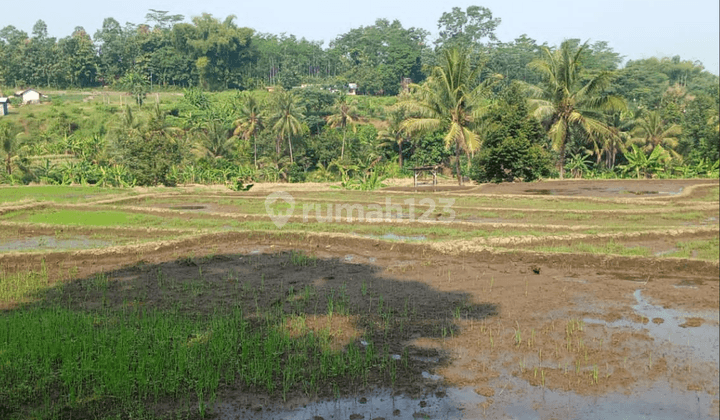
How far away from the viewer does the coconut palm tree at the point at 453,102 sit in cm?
2381

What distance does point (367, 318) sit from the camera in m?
7.57

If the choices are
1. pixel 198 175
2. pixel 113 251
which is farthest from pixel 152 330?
pixel 198 175

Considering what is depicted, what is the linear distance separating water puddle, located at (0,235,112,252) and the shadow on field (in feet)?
10.3

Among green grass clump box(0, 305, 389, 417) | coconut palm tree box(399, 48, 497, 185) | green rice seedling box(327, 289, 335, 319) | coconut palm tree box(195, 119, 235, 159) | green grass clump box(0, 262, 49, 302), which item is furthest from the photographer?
coconut palm tree box(195, 119, 235, 159)

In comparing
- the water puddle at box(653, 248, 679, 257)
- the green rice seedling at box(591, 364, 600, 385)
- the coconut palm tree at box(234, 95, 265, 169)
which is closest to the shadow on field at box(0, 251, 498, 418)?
the green rice seedling at box(591, 364, 600, 385)

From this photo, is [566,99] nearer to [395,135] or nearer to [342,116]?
[395,135]

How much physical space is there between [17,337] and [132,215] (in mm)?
9485

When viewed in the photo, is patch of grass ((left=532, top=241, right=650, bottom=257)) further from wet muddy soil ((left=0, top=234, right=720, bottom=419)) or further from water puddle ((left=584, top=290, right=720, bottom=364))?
water puddle ((left=584, top=290, right=720, bottom=364))

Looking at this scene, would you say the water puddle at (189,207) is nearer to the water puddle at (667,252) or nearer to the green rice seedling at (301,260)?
the green rice seedling at (301,260)

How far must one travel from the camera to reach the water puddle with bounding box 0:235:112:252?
12555mm

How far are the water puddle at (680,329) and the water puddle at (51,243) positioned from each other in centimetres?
951

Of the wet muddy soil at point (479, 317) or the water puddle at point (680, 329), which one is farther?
the water puddle at point (680, 329)

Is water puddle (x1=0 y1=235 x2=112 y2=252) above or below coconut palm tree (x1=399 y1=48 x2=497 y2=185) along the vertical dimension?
below

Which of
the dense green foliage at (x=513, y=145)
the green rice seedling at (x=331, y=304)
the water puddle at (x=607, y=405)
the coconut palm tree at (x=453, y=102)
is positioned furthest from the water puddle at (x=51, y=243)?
the dense green foliage at (x=513, y=145)
